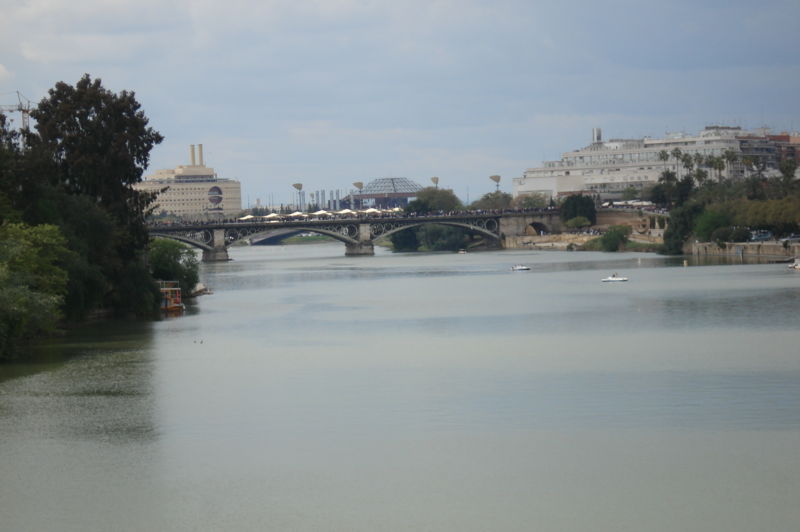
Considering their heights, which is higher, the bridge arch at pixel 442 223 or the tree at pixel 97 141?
the tree at pixel 97 141

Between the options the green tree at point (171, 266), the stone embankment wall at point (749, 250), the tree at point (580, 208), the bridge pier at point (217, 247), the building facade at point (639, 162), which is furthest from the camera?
the building facade at point (639, 162)

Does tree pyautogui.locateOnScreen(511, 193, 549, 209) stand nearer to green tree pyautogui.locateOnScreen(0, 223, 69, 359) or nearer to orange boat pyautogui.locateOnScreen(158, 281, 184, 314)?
orange boat pyautogui.locateOnScreen(158, 281, 184, 314)

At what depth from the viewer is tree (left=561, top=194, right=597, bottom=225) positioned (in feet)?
460

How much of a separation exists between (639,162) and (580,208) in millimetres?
54135

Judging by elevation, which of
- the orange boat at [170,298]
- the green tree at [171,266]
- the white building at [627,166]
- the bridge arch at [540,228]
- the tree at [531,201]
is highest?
the white building at [627,166]

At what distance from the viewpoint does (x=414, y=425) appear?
92.1ft

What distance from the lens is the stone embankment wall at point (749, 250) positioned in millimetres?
89250

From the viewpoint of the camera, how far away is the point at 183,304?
2493 inches

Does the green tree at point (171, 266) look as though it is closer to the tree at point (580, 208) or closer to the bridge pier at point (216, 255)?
the bridge pier at point (216, 255)

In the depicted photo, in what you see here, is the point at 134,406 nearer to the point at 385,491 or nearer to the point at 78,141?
the point at 385,491

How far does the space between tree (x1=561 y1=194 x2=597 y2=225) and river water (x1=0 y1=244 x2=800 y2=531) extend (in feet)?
288

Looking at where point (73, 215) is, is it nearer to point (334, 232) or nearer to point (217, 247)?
point (217, 247)

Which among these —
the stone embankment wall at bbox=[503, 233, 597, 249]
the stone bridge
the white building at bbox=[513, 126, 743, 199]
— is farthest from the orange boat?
the white building at bbox=[513, 126, 743, 199]

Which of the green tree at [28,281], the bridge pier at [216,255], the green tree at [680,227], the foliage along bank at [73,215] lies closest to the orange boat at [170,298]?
the foliage along bank at [73,215]
